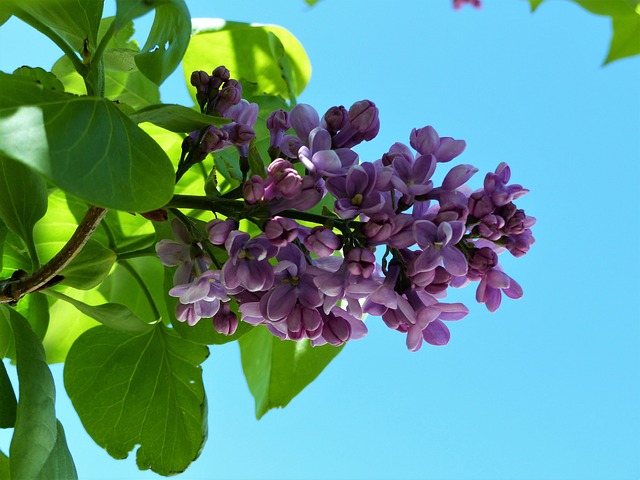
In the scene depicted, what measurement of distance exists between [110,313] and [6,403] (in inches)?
6.4

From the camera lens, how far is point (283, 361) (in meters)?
1.31

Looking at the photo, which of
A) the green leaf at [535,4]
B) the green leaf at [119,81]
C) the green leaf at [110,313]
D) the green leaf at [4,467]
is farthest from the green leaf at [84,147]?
the green leaf at [535,4]

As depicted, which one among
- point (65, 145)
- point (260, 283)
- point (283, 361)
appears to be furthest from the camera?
point (283, 361)

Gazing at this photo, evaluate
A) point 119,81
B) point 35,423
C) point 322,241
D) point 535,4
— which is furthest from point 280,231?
point 535,4

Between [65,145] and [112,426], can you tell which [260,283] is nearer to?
[65,145]

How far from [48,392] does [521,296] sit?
1.76 ft

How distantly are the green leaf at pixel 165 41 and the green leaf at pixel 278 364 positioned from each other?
0.63 metres

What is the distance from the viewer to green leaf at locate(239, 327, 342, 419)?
129 centimetres

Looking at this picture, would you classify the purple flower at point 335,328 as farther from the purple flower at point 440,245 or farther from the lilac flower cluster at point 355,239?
the purple flower at point 440,245

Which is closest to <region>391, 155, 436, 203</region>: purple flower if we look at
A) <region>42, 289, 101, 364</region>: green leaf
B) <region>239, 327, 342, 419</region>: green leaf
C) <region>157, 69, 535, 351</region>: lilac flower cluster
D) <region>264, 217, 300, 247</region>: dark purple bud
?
<region>157, 69, 535, 351</region>: lilac flower cluster

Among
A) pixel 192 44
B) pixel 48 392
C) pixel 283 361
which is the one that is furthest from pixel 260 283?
pixel 192 44

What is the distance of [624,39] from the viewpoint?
1432 millimetres

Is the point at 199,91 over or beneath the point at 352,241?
over

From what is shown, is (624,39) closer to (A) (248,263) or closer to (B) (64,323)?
(A) (248,263)
